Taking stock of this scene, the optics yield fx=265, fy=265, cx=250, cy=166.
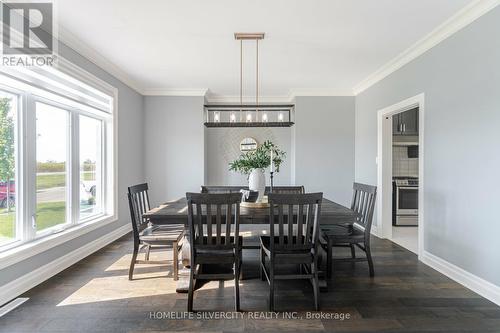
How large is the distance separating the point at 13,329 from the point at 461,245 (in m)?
3.89

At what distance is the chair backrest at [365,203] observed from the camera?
2.77 metres

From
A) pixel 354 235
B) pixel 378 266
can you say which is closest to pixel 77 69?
pixel 354 235

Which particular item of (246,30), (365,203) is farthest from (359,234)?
(246,30)

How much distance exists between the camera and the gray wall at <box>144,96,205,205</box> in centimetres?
509

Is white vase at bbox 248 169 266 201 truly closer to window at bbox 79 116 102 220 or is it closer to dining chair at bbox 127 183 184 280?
dining chair at bbox 127 183 184 280

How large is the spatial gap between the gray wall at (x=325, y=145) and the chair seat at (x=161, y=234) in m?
2.81

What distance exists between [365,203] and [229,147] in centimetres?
325

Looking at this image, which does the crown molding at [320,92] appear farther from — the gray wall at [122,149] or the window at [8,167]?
the window at [8,167]

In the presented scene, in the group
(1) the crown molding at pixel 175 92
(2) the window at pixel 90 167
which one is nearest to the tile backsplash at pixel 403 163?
(1) the crown molding at pixel 175 92

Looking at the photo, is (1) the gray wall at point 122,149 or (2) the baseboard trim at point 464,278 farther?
(1) the gray wall at point 122,149

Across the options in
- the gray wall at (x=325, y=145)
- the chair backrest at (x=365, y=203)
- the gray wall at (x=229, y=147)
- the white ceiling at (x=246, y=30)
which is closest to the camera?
the white ceiling at (x=246, y=30)

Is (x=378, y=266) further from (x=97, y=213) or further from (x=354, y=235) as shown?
(x=97, y=213)

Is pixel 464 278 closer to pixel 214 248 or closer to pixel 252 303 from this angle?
pixel 252 303

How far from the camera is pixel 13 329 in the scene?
1.91 metres
